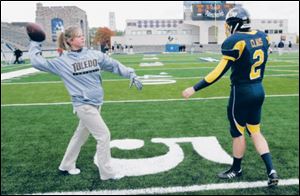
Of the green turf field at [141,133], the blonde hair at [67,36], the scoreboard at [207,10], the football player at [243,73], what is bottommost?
the green turf field at [141,133]

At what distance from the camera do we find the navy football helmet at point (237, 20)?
2.96m

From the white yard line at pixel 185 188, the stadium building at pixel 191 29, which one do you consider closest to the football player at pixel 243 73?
the white yard line at pixel 185 188

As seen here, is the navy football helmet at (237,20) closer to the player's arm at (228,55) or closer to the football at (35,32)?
the player's arm at (228,55)

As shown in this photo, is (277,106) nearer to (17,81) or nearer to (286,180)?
(286,180)

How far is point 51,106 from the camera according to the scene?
7957 millimetres

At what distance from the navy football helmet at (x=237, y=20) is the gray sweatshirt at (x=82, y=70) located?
1.03 metres

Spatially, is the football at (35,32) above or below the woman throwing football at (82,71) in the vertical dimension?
above

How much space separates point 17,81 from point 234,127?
11.6 meters

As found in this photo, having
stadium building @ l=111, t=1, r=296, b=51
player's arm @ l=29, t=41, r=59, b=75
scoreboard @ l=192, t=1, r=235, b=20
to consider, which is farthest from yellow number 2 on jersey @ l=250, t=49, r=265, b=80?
scoreboard @ l=192, t=1, r=235, b=20

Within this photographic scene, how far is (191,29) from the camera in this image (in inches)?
2795

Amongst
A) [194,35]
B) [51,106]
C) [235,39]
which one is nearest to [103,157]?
[235,39]

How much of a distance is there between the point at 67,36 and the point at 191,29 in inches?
2756

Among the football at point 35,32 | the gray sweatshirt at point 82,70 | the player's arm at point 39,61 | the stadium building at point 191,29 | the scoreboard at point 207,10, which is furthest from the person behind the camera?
the stadium building at point 191,29

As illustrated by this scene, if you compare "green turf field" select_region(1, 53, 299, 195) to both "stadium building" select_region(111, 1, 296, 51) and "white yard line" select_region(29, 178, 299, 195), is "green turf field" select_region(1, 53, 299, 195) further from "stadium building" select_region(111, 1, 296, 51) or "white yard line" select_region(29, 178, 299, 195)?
"stadium building" select_region(111, 1, 296, 51)
